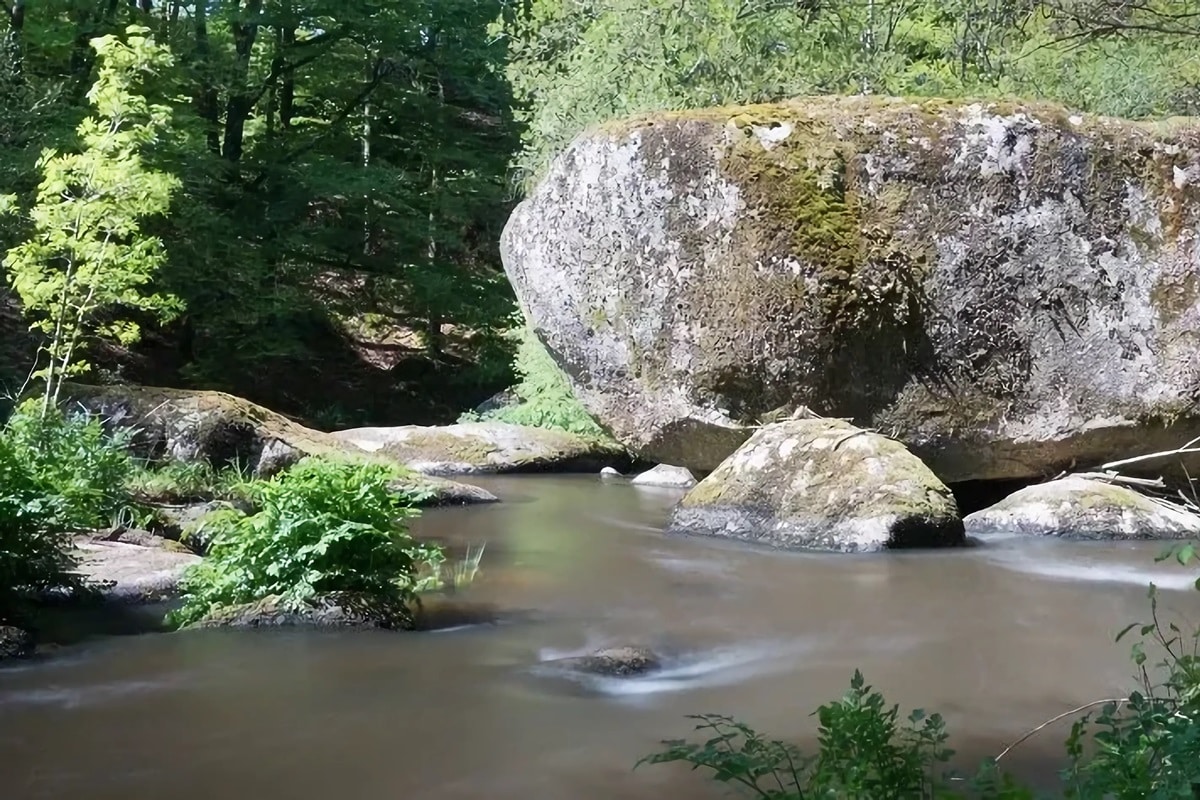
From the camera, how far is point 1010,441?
34.5 ft

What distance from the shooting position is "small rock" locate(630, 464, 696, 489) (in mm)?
13775

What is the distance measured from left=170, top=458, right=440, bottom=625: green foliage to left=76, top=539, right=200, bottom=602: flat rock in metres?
0.62

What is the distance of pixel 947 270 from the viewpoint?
10320 mm

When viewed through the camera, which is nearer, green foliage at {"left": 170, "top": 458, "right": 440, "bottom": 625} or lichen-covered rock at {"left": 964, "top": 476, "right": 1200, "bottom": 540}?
green foliage at {"left": 170, "top": 458, "right": 440, "bottom": 625}

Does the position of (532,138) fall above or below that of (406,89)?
below

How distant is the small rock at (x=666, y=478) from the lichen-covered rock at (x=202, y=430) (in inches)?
128

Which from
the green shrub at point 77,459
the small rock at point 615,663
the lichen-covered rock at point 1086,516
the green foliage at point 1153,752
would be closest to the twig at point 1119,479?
the lichen-covered rock at point 1086,516

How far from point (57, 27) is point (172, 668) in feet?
48.6

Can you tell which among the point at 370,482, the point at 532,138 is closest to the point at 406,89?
the point at 532,138

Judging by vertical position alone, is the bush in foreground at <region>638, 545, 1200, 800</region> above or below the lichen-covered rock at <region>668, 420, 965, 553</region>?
above

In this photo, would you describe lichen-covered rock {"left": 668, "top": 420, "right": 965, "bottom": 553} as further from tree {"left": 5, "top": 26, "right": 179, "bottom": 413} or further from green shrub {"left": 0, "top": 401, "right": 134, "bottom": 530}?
tree {"left": 5, "top": 26, "right": 179, "bottom": 413}

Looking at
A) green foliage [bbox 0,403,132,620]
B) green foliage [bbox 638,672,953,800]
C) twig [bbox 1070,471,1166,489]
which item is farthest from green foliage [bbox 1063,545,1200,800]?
twig [bbox 1070,471,1166,489]

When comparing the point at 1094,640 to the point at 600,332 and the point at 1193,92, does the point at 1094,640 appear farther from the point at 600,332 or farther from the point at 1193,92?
the point at 1193,92

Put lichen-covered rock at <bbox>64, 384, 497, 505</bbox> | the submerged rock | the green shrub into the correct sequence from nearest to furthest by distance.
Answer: the submerged rock, the green shrub, lichen-covered rock at <bbox>64, 384, 497, 505</bbox>
